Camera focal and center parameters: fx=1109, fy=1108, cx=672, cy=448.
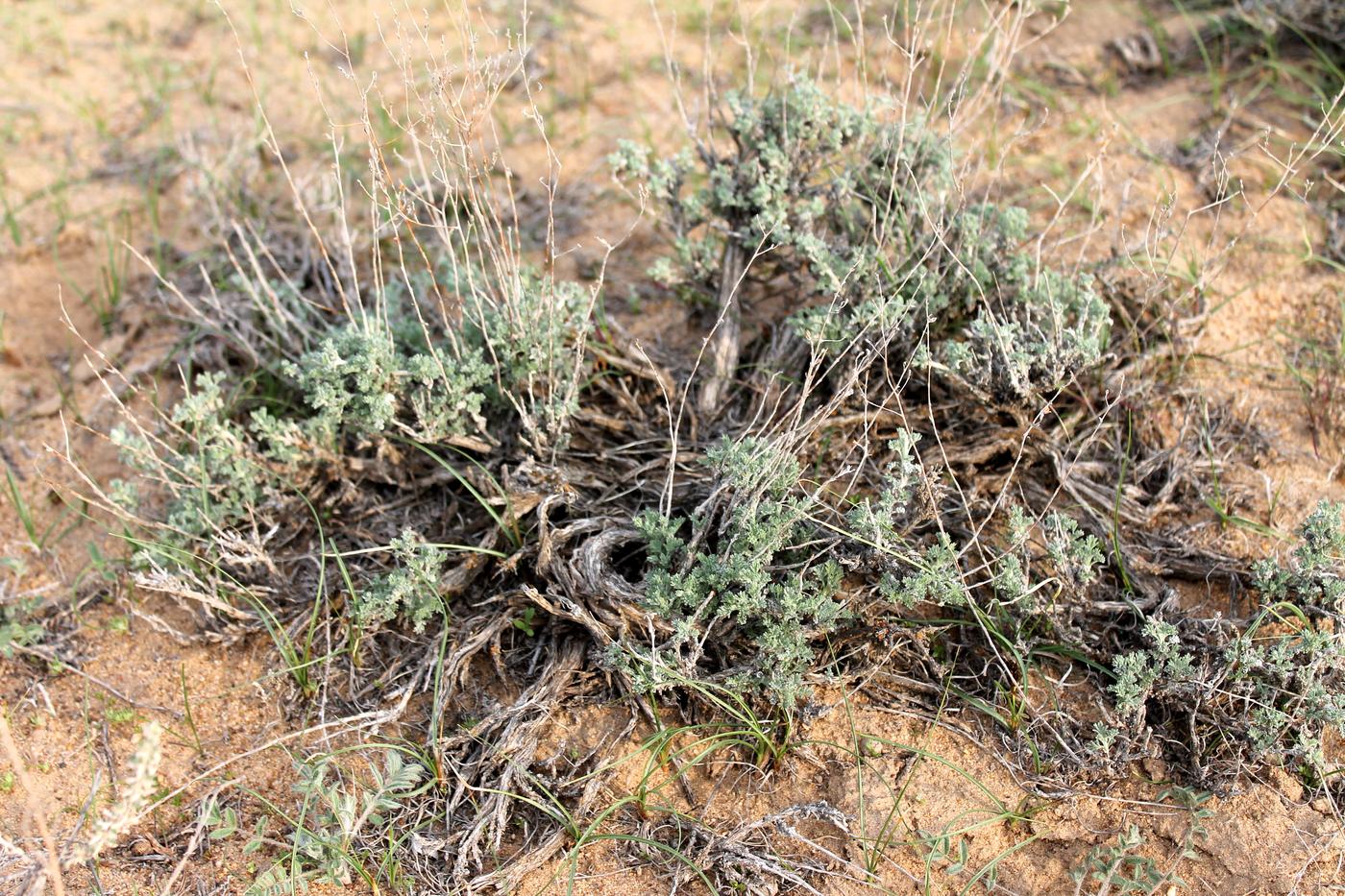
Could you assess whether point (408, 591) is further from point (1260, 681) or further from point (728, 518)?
point (1260, 681)

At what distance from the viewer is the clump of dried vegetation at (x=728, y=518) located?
252cm

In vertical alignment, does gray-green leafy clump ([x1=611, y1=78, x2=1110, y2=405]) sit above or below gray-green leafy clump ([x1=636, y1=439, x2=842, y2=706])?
above

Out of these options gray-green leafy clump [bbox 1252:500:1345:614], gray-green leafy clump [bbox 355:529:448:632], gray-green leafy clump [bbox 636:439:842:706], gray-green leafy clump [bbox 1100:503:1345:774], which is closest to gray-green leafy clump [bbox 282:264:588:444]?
gray-green leafy clump [bbox 355:529:448:632]

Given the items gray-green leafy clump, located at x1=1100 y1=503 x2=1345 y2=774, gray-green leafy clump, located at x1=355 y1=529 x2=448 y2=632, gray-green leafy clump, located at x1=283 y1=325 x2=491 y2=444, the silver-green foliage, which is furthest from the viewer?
gray-green leafy clump, located at x1=283 y1=325 x2=491 y2=444

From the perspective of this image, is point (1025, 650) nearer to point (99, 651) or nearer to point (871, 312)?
point (871, 312)

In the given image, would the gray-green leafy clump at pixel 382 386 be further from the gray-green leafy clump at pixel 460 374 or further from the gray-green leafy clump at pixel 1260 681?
the gray-green leafy clump at pixel 1260 681

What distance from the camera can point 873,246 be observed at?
10.3 ft

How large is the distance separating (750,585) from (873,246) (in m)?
1.16

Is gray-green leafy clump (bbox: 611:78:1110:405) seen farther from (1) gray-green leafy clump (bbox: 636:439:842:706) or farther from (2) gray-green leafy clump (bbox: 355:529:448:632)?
(2) gray-green leafy clump (bbox: 355:529:448:632)

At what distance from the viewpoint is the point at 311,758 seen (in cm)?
256

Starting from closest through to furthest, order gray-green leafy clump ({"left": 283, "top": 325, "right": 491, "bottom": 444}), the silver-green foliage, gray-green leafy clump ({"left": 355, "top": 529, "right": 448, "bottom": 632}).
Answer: the silver-green foliage < gray-green leafy clump ({"left": 355, "top": 529, "right": 448, "bottom": 632}) < gray-green leafy clump ({"left": 283, "top": 325, "right": 491, "bottom": 444})

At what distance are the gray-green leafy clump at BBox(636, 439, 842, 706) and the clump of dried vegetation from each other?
10 mm

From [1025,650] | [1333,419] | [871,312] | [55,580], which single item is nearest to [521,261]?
[871,312]

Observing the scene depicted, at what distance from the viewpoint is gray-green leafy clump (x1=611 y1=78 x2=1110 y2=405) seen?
9.37ft
